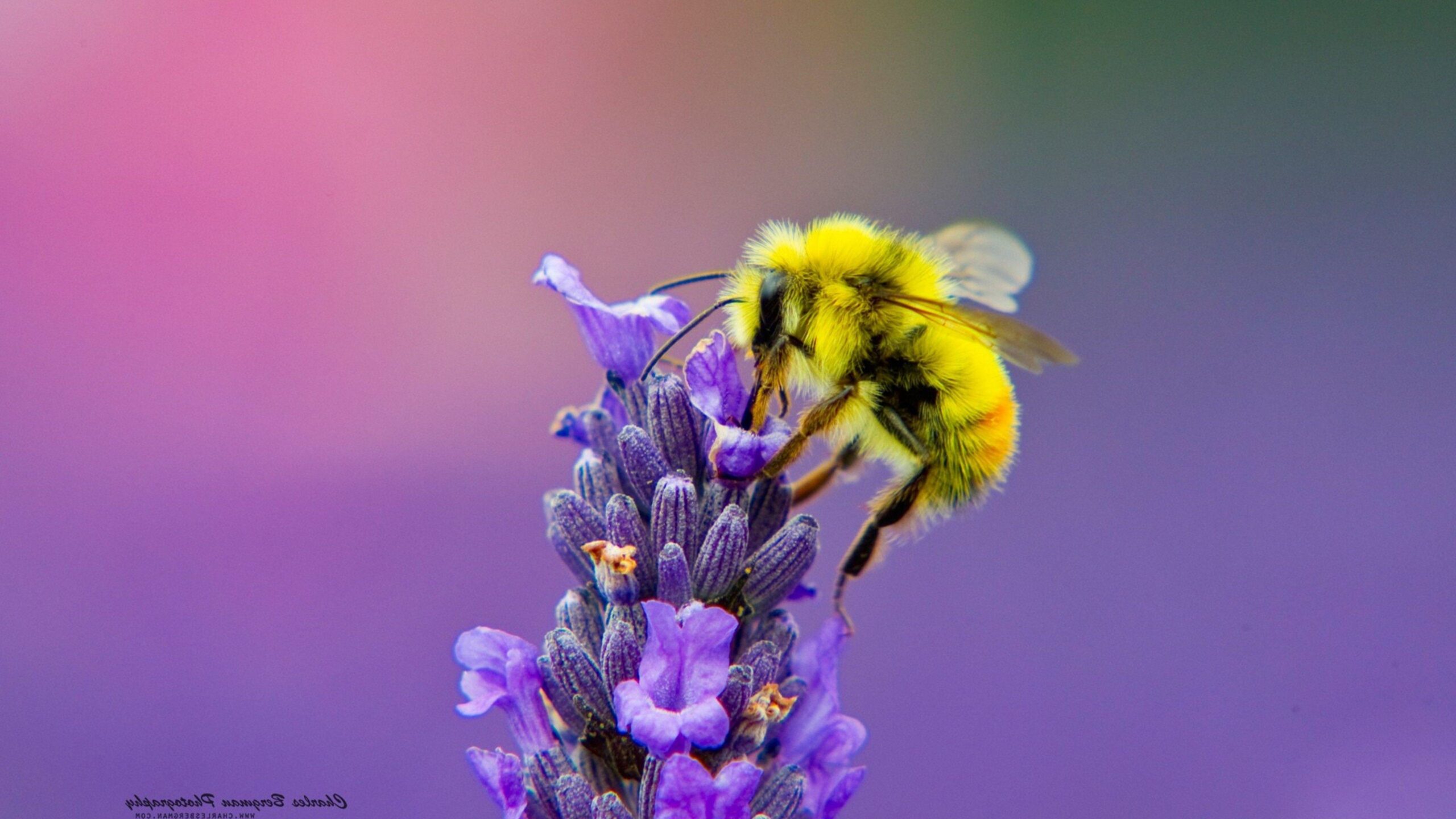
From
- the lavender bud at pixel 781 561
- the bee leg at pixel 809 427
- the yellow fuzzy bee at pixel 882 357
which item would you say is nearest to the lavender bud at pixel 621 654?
the lavender bud at pixel 781 561

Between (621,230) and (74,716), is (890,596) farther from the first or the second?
(74,716)

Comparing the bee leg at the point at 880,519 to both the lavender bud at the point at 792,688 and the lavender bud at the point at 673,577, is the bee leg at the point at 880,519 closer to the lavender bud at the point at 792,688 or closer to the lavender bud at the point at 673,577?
the lavender bud at the point at 792,688

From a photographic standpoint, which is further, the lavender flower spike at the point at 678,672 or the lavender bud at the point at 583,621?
the lavender bud at the point at 583,621

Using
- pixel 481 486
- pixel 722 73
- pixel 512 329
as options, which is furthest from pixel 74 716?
pixel 722 73

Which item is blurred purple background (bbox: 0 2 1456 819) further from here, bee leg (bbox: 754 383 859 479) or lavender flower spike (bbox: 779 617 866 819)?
bee leg (bbox: 754 383 859 479)

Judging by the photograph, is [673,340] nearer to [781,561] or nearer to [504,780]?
[781,561]

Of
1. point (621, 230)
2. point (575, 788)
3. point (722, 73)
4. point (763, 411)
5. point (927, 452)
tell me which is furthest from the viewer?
point (722, 73)

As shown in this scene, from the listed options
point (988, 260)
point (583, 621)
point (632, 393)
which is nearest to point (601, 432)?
point (632, 393)
